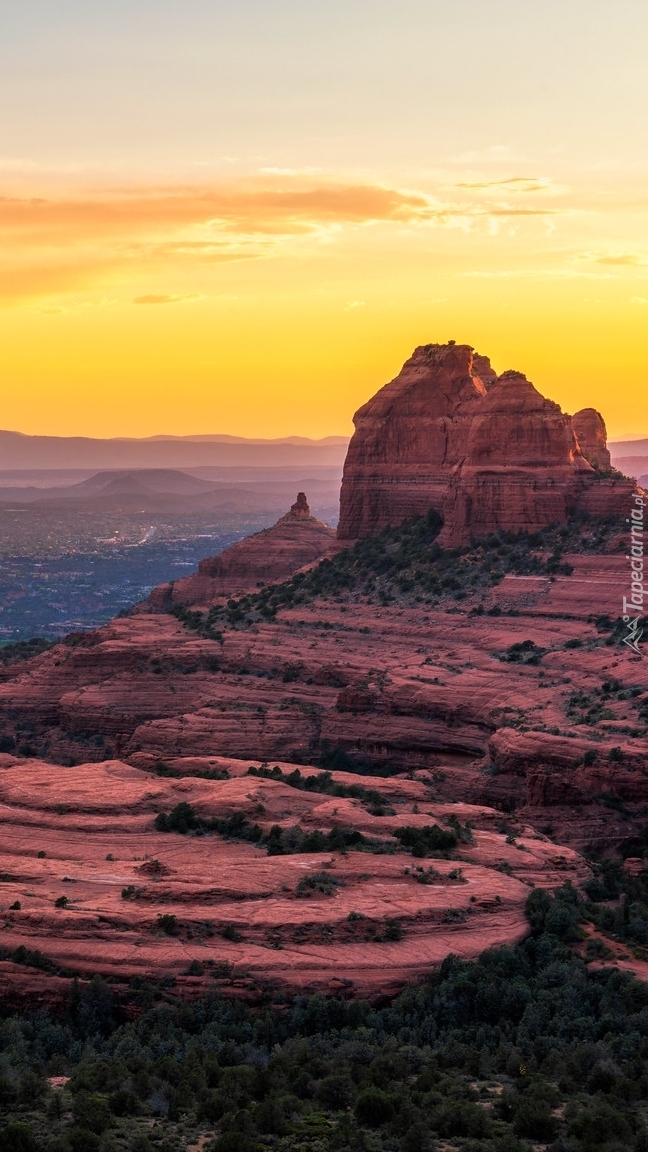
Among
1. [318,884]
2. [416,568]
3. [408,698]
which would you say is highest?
[416,568]

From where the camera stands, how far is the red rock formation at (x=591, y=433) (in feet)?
290

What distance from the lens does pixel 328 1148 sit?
25719 mm

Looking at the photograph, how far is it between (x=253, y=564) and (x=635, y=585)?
1325 inches

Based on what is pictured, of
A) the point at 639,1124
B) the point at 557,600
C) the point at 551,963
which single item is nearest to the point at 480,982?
the point at 551,963

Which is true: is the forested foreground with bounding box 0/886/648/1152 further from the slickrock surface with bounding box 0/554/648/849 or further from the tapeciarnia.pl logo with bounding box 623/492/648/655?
the tapeciarnia.pl logo with bounding box 623/492/648/655

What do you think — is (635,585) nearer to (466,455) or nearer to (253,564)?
(466,455)

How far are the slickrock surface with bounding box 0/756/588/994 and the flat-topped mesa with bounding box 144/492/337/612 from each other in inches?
1679

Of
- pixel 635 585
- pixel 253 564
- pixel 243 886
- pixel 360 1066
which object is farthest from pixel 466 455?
pixel 360 1066

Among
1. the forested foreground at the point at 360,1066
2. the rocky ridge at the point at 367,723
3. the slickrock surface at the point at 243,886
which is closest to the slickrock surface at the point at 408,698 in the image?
the rocky ridge at the point at 367,723

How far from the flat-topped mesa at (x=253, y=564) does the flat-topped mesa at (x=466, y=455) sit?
8.77 m

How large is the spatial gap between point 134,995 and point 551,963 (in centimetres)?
894

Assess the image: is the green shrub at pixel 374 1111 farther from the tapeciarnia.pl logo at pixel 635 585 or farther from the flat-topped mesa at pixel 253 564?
the flat-topped mesa at pixel 253 564

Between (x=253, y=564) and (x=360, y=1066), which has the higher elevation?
(x=253, y=564)

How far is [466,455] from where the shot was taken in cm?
7612
